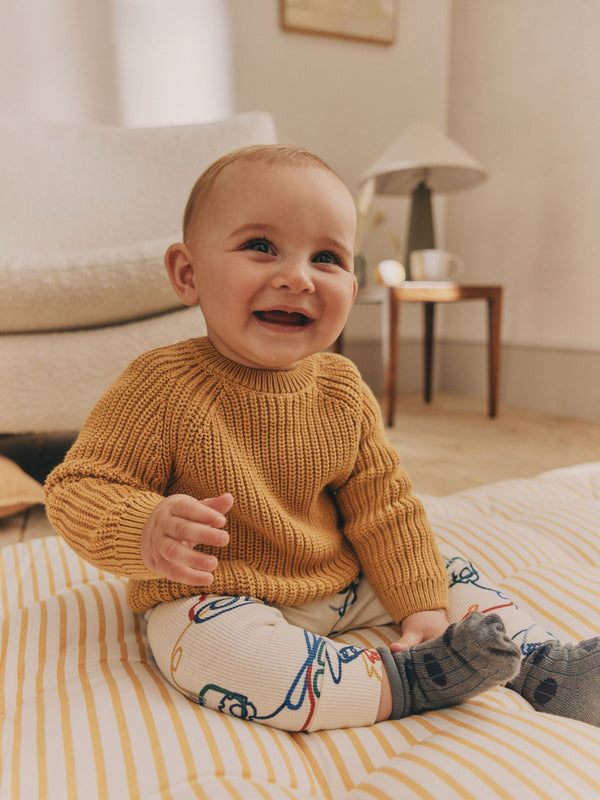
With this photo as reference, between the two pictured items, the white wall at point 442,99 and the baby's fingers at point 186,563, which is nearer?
the baby's fingers at point 186,563

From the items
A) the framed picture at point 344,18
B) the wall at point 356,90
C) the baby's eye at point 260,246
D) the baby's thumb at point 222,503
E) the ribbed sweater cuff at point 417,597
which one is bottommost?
the ribbed sweater cuff at point 417,597

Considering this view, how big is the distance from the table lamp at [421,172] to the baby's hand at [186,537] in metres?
1.78

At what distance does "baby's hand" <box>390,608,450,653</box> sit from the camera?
523 mm

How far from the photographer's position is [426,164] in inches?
76.9

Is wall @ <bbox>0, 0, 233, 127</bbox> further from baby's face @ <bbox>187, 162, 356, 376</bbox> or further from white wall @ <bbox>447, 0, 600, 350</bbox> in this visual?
baby's face @ <bbox>187, 162, 356, 376</bbox>

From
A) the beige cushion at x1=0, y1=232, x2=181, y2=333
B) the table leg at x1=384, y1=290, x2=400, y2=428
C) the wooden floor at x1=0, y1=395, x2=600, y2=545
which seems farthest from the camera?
the table leg at x1=384, y1=290, x2=400, y2=428

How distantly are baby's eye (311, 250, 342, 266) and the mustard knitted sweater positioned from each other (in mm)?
102

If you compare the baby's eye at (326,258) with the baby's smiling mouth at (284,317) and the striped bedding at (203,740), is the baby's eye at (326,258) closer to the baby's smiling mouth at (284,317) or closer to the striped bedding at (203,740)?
the baby's smiling mouth at (284,317)

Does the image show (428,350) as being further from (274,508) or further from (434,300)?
(274,508)

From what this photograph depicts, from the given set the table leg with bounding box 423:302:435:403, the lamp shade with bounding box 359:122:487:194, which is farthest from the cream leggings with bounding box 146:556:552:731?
the table leg with bounding box 423:302:435:403

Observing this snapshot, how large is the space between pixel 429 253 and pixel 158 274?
121 centimetres

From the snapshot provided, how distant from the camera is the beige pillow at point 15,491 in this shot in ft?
3.26

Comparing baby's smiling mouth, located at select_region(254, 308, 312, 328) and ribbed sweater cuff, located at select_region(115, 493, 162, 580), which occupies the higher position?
baby's smiling mouth, located at select_region(254, 308, 312, 328)

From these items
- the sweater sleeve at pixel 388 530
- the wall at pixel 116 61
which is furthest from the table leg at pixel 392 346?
the sweater sleeve at pixel 388 530
